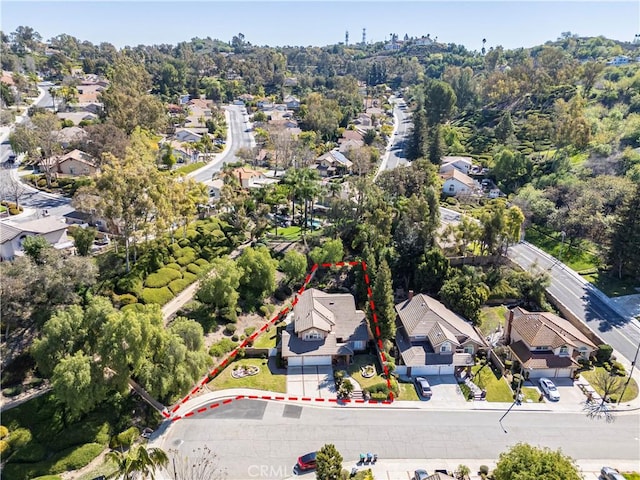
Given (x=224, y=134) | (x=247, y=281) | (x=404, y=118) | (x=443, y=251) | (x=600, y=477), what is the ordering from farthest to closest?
(x=404, y=118) < (x=224, y=134) < (x=443, y=251) < (x=247, y=281) < (x=600, y=477)

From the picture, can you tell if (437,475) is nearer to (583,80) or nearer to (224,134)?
(224,134)

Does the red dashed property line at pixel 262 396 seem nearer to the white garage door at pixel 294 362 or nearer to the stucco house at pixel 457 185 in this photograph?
the white garage door at pixel 294 362

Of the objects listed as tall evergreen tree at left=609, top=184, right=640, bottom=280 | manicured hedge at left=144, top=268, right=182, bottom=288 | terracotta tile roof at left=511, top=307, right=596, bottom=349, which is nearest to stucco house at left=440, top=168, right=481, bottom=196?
tall evergreen tree at left=609, top=184, right=640, bottom=280

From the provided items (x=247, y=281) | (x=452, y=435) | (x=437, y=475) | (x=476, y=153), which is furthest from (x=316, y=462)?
(x=476, y=153)

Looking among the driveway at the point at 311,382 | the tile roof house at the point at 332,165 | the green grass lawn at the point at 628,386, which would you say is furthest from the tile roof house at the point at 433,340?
the tile roof house at the point at 332,165

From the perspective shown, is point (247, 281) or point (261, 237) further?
point (261, 237)

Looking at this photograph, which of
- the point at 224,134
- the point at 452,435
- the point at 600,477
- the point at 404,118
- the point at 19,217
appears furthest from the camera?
the point at 404,118
